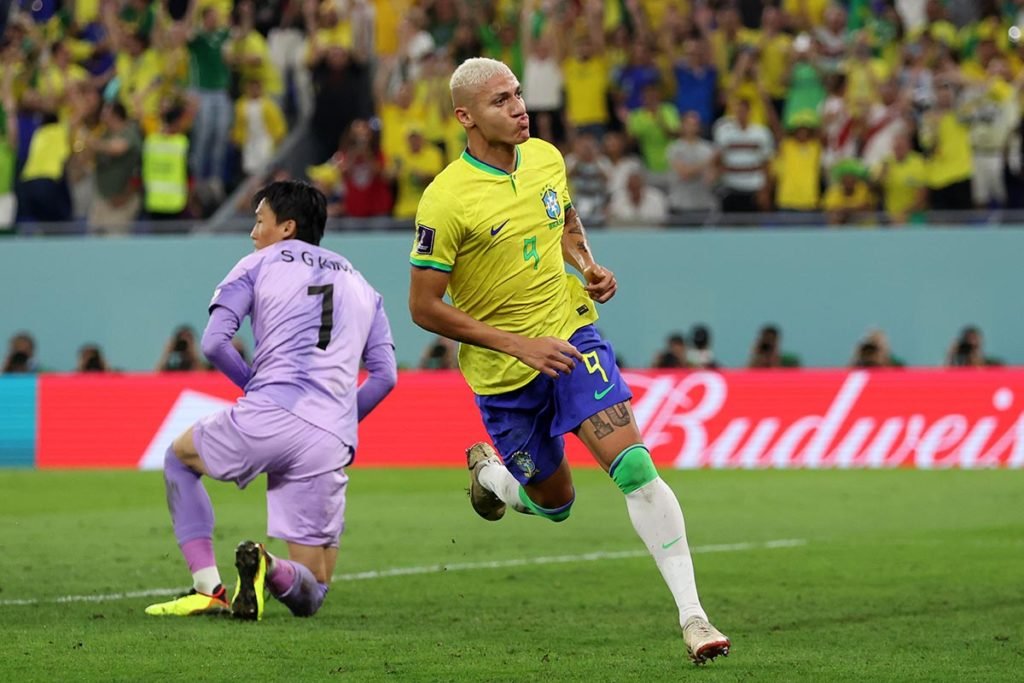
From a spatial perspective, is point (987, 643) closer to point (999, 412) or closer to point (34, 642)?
point (34, 642)

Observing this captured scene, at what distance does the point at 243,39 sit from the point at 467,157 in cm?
1597

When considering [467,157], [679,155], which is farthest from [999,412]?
[467,157]

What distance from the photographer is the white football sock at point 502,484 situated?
27.1ft

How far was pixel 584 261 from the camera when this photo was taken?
312 inches

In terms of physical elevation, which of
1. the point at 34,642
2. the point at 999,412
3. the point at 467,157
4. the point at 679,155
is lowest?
the point at 999,412

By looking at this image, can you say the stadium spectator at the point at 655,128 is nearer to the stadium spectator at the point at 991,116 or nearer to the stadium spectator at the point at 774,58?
the stadium spectator at the point at 774,58

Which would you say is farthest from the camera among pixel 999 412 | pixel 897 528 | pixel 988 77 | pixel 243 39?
pixel 243 39

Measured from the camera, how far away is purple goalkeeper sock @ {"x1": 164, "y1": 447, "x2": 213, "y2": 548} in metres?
8.90

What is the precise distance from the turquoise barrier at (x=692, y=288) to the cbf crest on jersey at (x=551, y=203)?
44.6 ft

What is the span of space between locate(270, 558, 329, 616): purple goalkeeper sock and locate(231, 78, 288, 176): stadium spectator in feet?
47.3

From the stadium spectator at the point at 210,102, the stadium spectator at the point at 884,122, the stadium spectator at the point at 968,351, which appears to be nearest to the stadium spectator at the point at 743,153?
the stadium spectator at the point at 884,122

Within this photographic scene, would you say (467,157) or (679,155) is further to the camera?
(679,155)

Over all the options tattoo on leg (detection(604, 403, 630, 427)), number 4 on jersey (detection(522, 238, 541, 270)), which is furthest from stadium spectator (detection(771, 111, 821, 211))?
tattoo on leg (detection(604, 403, 630, 427))

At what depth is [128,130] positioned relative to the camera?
71.3 ft
